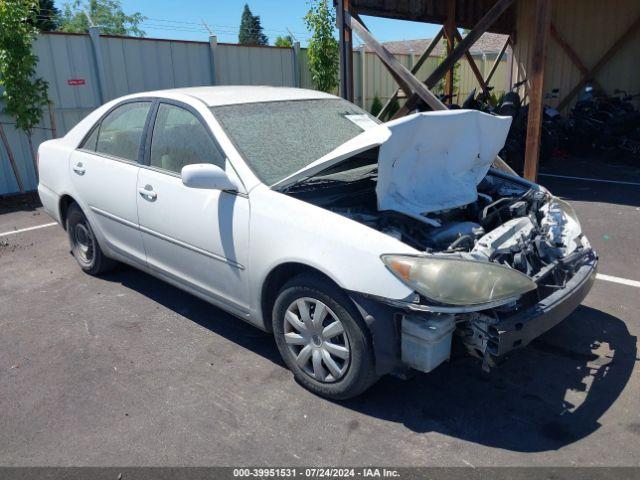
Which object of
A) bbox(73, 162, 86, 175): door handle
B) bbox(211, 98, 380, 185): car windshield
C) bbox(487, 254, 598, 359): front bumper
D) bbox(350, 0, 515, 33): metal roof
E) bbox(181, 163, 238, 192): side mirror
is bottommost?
bbox(487, 254, 598, 359): front bumper

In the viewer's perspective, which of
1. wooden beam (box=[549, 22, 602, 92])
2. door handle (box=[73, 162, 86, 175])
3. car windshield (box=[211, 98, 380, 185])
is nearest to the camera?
car windshield (box=[211, 98, 380, 185])

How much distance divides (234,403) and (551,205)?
2.54 metres

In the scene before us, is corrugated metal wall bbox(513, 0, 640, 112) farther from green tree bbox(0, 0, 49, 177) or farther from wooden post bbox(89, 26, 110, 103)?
green tree bbox(0, 0, 49, 177)

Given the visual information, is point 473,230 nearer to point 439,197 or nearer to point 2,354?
point 439,197

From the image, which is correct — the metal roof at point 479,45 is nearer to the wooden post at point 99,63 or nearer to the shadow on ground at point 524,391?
the wooden post at point 99,63

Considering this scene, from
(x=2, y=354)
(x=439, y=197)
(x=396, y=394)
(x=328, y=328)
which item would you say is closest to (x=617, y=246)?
(x=439, y=197)

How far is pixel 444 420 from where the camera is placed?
2914mm

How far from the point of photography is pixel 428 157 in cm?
357

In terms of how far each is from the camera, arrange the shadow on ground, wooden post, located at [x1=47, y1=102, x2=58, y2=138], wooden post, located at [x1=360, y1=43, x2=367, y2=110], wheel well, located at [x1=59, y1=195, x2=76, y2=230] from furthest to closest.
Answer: wooden post, located at [x1=360, y1=43, x2=367, y2=110]
wooden post, located at [x1=47, y1=102, x2=58, y2=138]
wheel well, located at [x1=59, y1=195, x2=76, y2=230]
the shadow on ground

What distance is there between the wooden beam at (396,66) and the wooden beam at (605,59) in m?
6.80

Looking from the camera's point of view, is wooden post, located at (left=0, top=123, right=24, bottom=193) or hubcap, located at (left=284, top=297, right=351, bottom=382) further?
wooden post, located at (left=0, top=123, right=24, bottom=193)

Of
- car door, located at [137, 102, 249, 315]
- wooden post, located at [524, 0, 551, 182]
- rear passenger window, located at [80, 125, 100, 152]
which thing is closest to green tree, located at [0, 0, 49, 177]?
rear passenger window, located at [80, 125, 100, 152]

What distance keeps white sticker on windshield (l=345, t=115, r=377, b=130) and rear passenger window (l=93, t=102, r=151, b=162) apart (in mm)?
1585

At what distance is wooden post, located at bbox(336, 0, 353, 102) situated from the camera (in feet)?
25.9
